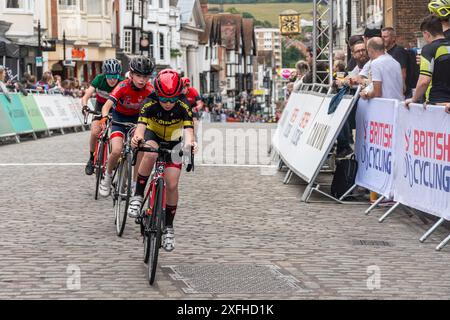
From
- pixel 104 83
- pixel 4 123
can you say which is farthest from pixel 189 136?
pixel 4 123

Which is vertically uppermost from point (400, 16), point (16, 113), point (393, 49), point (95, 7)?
point (95, 7)

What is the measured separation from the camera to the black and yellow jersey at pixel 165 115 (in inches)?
375

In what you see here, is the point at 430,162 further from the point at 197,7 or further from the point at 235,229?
the point at 197,7

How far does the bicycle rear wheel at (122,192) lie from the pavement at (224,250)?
22 centimetres

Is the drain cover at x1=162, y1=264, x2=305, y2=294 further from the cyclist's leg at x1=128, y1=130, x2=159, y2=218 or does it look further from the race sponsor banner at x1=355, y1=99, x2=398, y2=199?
the race sponsor banner at x1=355, y1=99, x2=398, y2=199

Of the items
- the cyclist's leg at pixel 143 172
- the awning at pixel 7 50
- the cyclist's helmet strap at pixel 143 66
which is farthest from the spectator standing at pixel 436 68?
the awning at pixel 7 50

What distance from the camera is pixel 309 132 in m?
15.8

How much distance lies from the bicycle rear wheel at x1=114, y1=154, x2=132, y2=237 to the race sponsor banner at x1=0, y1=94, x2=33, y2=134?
1552 cm

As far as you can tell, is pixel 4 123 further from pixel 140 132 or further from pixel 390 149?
pixel 140 132

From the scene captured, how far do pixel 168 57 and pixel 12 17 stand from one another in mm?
44636

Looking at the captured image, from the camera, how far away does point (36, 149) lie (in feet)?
83.0

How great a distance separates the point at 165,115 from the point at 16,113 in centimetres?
1915

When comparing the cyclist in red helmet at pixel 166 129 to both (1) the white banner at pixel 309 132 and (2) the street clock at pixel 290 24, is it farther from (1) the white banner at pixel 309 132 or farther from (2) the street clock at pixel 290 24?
(2) the street clock at pixel 290 24

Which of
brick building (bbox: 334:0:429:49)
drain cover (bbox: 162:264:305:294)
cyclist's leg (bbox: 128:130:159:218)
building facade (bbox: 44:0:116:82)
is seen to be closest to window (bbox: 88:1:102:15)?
building facade (bbox: 44:0:116:82)
